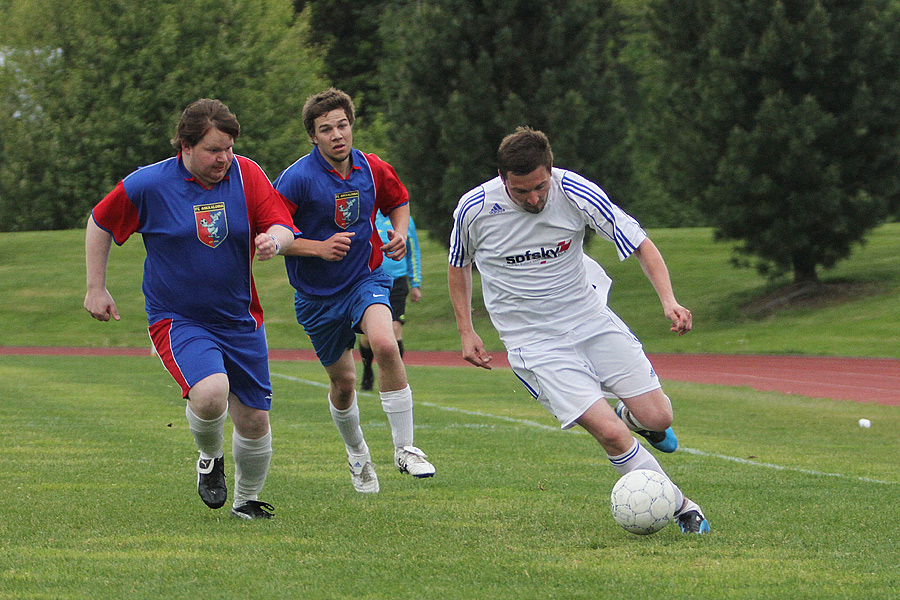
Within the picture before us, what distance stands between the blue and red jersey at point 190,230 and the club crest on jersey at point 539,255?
1202mm

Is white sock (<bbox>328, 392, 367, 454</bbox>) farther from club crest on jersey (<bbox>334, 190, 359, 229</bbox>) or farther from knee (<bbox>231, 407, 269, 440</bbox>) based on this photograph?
club crest on jersey (<bbox>334, 190, 359, 229</bbox>)

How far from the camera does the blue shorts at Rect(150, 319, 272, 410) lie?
541 centimetres

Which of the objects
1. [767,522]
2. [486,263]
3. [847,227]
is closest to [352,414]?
[486,263]

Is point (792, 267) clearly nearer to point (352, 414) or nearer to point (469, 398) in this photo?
point (469, 398)

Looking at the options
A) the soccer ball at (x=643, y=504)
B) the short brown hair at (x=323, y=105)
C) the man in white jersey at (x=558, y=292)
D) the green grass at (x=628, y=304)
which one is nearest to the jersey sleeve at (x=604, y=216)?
the man in white jersey at (x=558, y=292)

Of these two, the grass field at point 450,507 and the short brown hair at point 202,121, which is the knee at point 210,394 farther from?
the short brown hair at point 202,121

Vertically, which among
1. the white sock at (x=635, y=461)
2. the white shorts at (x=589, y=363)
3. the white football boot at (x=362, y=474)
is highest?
the white shorts at (x=589, y=363)

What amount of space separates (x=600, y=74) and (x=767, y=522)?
81.5 feet

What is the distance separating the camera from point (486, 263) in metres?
5.82

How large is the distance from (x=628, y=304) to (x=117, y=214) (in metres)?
Result: 25.1

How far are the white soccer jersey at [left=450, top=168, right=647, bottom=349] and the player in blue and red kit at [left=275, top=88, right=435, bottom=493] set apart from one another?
903mm

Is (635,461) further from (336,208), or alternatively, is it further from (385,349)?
(336,208)

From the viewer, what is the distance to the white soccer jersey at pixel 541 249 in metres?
5.68

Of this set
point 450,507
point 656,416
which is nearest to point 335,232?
point 450,507
